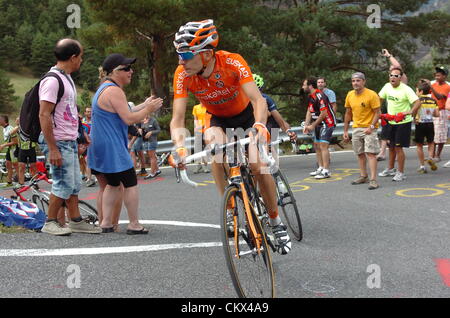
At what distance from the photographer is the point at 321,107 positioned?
10469 millimetres

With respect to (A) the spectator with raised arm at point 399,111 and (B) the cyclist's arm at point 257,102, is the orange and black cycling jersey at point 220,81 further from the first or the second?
(A) the spectator with raised arm at point 399,111

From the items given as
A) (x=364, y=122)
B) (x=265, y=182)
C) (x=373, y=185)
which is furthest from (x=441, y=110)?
(x=265, y=182)

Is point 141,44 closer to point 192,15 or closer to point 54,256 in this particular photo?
point 192,15

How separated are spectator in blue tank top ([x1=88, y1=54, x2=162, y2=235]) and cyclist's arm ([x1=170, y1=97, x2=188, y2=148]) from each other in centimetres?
121

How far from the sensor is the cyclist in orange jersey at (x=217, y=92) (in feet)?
13.4

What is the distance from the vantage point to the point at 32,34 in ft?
335

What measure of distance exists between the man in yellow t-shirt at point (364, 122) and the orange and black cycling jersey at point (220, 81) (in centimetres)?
512

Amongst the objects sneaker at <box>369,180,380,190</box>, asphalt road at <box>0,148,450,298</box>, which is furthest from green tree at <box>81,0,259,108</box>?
asphalt road at <box>0,148,450,298</box>

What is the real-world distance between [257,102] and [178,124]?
705 millimetres

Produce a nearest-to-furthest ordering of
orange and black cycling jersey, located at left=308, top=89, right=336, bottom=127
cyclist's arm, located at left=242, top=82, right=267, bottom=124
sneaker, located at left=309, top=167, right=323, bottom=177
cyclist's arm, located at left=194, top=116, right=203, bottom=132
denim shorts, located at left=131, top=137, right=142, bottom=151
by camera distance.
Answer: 1. cyclist's arm, located at left=242, top=82, right=267, bottom=124
2. orange and black cycling jersey, located at left=308, top=89, right=336, bottom=127
3. sneaker, located at left=309, top=167, right=323, bottom=177
4. cyclist's arm, located at left=194, top=116, right=203, bottom=132
5. denim shorts, located at left=131, top=137, right=142, bottom=151

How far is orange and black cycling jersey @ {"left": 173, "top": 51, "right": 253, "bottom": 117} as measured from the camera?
14.5 ft

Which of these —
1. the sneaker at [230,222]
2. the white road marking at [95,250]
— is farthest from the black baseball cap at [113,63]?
the sneaker at [230,222]

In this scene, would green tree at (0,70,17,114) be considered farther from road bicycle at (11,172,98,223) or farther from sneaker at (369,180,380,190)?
sneaker at (369,180,380,190)
